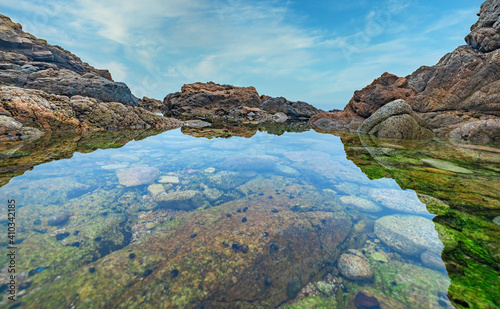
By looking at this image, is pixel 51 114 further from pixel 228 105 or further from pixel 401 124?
pixel 228 105

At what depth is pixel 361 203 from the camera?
14.6 ft

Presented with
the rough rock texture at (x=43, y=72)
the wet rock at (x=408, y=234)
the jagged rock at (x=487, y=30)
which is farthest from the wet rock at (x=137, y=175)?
the rough rock texture at (x=43, y=72)

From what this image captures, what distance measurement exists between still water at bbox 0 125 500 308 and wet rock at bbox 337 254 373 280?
15mm

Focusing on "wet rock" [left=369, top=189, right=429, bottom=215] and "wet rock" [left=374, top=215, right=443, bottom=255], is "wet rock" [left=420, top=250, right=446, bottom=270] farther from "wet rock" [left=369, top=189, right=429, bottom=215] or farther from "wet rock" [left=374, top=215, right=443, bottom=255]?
"wet rock" [left=369, top=189, right=429, bottom=215]

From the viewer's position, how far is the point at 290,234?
3.32 m

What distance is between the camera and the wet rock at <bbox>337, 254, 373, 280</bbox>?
2.51 meters

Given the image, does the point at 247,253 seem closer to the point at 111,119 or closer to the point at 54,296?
the point at 54,296

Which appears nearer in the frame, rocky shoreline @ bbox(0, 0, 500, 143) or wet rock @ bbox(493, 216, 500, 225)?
wet rock @ bbox(493, 216, 500, 225)

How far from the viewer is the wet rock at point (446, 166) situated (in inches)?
233

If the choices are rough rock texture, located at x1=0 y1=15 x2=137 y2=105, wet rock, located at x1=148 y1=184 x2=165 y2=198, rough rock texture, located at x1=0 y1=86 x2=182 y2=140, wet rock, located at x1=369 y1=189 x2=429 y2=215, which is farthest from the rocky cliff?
rough rock texture, located at x1=0 y1=15 x2=137 y2=105

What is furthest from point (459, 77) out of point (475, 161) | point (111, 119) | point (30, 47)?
point (30, 47)

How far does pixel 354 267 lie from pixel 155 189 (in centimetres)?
450

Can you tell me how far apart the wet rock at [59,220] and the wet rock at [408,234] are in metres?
5.52

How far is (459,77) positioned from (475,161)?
47.9 feet
